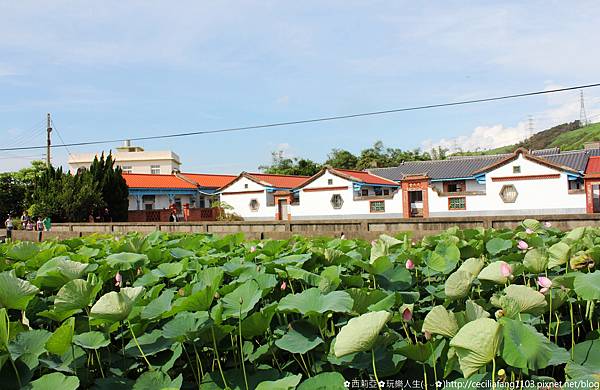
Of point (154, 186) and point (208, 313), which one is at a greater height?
point (154, 186)

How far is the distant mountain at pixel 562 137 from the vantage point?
9656 centimetres

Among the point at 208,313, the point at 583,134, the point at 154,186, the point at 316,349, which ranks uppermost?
the point at 583,134

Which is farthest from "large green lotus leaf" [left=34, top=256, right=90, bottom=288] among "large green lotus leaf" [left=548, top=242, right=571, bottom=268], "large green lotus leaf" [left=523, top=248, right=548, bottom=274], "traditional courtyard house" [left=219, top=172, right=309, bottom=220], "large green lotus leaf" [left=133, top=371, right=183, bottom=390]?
"traditional courtyard house" [left=219, top=172, right=309, bottom=220]

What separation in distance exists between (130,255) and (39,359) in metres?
0.96

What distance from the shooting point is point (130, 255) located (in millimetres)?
2227

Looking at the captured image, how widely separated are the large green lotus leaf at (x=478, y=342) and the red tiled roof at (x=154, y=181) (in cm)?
3401

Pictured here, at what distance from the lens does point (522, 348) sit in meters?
1.02

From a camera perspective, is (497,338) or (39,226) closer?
(497,338)

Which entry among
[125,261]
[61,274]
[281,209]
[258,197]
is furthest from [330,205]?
[61,274]

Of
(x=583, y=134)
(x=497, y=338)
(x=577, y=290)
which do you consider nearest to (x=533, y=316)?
(x=577, y=290)

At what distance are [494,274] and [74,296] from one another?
1.27 metres

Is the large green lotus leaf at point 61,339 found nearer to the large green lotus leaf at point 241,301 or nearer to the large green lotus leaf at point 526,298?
the large green lotus leaf at point 241,301

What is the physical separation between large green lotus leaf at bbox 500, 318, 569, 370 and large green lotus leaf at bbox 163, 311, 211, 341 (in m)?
0.69

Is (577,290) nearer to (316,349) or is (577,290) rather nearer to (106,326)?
(316,349)
